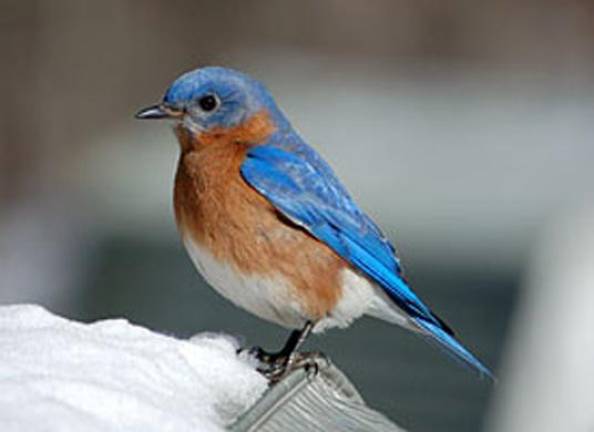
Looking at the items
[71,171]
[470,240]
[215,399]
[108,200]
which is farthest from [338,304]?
[71,171]

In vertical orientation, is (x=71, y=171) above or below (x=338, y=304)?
below

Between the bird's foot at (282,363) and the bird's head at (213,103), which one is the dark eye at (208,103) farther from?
the bird's foot at (282,363)

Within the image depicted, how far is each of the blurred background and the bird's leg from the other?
7.49ft

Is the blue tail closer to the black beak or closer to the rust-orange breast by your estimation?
the rust-orange breast

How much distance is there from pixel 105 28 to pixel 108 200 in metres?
1.81

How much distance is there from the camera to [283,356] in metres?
3.95

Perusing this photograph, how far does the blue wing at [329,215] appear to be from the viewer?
438 centimetres

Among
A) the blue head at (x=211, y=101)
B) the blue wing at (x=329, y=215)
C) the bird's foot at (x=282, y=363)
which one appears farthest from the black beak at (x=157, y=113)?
the bird's foot at (x=282, y=363)

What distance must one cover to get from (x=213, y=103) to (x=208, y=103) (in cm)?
1

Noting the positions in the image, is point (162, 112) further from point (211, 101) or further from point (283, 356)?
point (283, 356)

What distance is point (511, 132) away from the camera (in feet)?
31.0

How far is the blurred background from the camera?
22.8ft

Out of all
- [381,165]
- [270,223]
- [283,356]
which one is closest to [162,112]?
[270,223]

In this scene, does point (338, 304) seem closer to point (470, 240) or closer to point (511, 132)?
point (470, 240)
